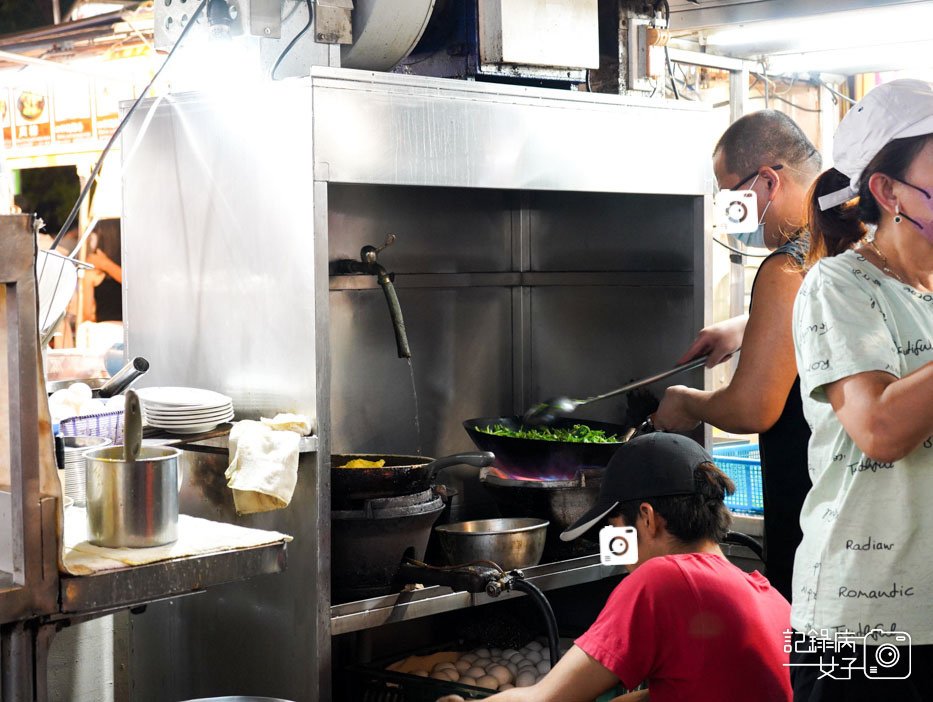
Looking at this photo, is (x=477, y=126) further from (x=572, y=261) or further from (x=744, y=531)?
(x=744, y=531)

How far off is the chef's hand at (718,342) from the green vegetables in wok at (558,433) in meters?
0.33

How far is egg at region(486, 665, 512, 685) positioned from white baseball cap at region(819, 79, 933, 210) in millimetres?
1793

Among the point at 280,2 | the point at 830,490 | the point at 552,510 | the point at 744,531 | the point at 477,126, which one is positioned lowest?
the point at 744,531

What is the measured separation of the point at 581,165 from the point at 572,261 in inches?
30.1

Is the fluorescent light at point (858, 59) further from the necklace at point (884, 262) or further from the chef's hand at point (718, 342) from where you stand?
the necklace at point (884, 262)

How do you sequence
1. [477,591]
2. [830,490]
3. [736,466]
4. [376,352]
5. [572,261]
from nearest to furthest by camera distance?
1. [830,490]
2. [477,591]
3. [376,352]
4. [572,261]
5. [736,466]

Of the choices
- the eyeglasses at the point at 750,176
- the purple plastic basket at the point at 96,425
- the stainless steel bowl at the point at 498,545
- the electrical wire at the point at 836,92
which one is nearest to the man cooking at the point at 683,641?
the stainless steel bowl at the point at 498,545

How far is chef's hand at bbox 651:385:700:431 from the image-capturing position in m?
3.12

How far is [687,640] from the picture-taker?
214cm

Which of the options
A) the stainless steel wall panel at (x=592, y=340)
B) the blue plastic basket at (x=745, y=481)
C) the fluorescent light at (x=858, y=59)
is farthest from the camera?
the fluorescent light at (x=858, y=59)

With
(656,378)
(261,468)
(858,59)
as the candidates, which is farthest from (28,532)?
(858,59)

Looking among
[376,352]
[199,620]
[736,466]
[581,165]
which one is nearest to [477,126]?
[581,165]

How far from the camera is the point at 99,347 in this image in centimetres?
559

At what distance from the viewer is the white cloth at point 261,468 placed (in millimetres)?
2463
